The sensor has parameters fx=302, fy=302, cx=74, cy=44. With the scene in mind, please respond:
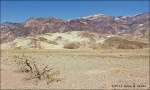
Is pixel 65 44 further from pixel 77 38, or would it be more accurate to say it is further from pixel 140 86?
pixel 140 86

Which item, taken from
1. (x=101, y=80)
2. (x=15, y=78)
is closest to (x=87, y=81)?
(x=101, y=80)

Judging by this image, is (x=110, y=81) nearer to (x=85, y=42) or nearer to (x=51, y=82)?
(x=51, y=82)

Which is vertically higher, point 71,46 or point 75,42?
point 75,42

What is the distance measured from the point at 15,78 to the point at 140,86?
9.70m

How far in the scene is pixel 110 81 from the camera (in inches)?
768

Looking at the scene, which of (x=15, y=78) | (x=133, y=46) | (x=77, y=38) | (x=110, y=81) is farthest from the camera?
(x=77, y=38)

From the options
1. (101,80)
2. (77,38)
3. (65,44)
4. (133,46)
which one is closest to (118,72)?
(101,80)

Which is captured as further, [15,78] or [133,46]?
[133,46]

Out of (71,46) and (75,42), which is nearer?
(71,46)

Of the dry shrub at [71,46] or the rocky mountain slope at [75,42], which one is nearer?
the rocky mountain slope at [75,42]

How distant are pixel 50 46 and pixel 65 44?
8.87 meters

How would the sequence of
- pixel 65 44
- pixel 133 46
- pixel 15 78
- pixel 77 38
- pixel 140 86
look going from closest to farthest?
pixel 140 86 < pixel 15 78 < pixel 133 46 < pixel 65 44 < pixel 77 38

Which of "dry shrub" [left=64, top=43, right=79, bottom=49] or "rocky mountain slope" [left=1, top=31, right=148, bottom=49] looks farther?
"dry shrub" [left=64, top=43, right=79, bottom=49]

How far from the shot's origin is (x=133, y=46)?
369 ft
